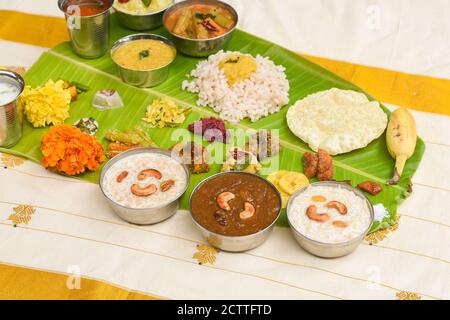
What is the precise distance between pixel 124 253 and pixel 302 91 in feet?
7.64

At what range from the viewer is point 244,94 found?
604 cm

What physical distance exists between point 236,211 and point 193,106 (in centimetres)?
158

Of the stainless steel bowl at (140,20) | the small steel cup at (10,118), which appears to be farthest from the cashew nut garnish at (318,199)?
the stainless steel bowl at (140,20)

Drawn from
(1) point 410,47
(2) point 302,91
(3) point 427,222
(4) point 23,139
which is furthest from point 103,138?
(1) point 410,47

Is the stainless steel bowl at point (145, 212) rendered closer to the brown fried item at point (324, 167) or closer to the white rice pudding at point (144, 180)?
the white rice pudding at point (144, 180)

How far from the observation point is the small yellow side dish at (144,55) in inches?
247

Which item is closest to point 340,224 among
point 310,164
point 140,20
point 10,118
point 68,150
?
point 310,164

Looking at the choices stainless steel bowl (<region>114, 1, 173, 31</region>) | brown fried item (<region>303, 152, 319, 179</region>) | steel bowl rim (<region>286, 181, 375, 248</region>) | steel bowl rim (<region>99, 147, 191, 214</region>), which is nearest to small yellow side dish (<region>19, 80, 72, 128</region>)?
steel bowl rim (<region>99, 147, 191, 214</region>)

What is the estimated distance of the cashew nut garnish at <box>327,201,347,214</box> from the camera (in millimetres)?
4816

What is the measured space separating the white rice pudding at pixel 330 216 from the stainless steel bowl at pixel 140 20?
2785mm

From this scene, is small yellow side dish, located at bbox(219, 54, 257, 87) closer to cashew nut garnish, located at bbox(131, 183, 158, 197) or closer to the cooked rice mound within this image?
the cooked rice mound

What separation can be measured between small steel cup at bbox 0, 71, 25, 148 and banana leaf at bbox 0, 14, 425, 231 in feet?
0.24

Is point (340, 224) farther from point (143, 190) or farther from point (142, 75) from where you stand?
point (142, 75)

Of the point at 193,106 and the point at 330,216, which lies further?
the point at 193,106
